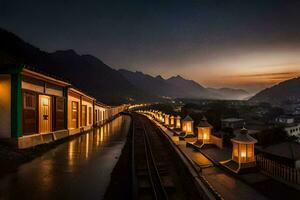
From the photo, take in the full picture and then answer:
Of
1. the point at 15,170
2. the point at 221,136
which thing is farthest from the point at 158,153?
the point at 15,170

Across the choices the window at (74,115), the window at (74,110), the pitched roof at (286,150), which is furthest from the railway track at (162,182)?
the window at (74,110)

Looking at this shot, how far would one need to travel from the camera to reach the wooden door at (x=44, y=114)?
16141 millimetres

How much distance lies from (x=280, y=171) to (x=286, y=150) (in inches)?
106

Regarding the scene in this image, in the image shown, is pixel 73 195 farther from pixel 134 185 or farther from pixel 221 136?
pixel 221 136

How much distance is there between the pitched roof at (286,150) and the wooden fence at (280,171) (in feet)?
5.36

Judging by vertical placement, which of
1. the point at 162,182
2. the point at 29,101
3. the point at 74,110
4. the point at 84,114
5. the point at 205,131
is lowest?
the point at 162,182

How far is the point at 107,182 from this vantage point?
8.59m

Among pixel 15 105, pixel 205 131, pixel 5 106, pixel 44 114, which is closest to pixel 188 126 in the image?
pixel 205 131

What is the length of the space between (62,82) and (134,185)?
13883 mm

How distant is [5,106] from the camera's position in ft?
43.8

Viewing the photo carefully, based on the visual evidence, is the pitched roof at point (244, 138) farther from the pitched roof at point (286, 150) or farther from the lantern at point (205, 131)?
the lantern at point (205, 131)

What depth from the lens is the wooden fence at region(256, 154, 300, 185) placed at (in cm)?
847

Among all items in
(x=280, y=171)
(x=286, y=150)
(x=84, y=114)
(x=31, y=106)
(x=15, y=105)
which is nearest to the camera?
(x=280, y=171)

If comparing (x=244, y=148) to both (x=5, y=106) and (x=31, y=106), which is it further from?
(x=5, y=106)
